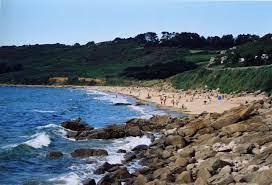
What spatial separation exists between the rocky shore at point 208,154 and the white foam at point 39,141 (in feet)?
11.9

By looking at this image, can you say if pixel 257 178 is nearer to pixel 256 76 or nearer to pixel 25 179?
pixel 25 179

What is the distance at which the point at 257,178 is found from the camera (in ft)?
63.5

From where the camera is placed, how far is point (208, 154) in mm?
26656

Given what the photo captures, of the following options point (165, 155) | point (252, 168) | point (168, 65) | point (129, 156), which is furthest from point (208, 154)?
point (168, 65)

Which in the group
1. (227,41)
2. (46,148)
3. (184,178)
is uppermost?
(227,41)

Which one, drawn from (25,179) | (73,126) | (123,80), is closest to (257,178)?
(25,179)

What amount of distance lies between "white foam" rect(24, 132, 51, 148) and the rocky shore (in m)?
3.62

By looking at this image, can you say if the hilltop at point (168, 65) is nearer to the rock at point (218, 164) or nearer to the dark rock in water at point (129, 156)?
the dark rock in water at point (129, 156)

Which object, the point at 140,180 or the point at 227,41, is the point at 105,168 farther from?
the point at 227,41

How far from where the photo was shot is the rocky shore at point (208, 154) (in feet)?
71.7

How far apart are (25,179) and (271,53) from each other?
67662 millimetres

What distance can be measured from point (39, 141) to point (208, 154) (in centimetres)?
1823

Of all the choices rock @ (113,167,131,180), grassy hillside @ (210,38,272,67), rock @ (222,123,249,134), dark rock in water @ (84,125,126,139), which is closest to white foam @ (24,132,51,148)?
dark rock in water @ (84,125,126,139)

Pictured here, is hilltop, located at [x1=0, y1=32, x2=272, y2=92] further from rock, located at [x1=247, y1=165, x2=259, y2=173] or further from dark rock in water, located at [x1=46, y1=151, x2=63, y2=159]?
rock, located at [x1=247, y1=165, x2=259, y2=173]
